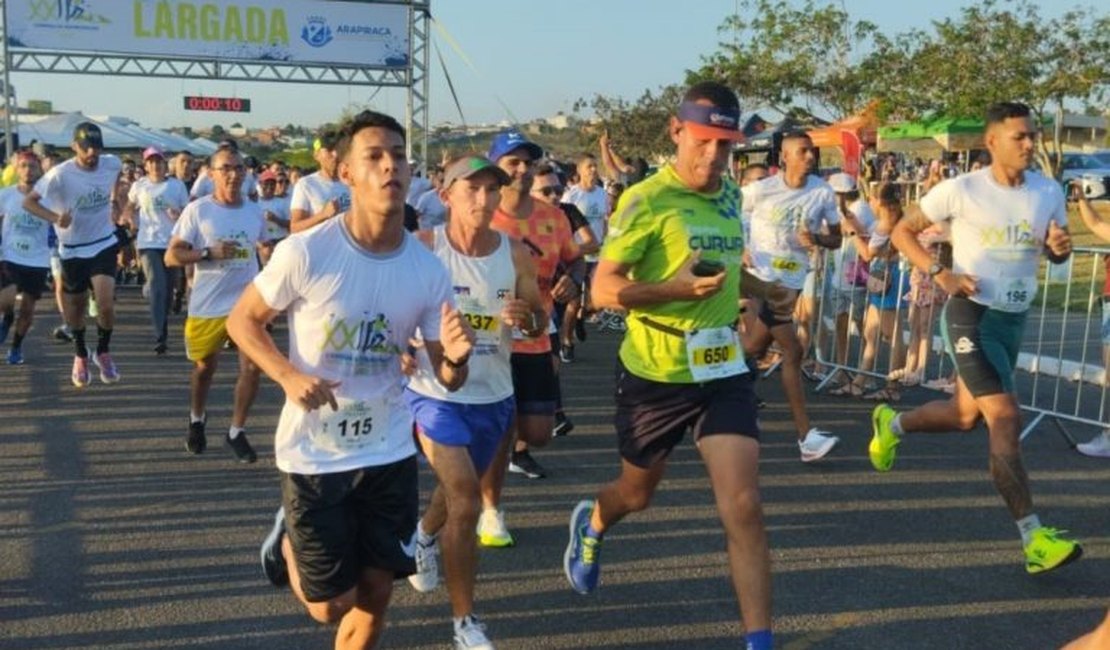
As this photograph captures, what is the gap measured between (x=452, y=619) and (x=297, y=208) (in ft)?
15.8

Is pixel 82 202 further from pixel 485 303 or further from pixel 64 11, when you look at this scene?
pixel 64 11

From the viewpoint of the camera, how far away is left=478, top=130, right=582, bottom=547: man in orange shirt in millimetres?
5543

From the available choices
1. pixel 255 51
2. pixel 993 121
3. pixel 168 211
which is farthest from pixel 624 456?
pixel 255 51

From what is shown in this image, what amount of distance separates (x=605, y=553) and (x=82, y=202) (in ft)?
21.1

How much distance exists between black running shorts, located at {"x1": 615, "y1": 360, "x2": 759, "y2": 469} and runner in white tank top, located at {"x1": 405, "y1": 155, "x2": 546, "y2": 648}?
1.69ft

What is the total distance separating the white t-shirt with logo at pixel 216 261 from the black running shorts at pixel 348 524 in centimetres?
406

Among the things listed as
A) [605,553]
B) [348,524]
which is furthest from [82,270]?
[348,524]

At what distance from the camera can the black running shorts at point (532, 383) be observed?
5543mm

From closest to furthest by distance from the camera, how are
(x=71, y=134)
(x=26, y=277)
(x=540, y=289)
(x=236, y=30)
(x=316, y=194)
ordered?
1. (x=540, y=289)
2. (x=316, y=194)
3. (x=26, y=277)
4. (x=236, y=30)
5. (x=71, y=134)

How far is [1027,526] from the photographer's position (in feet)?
17.5

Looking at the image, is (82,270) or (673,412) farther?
(82,270)

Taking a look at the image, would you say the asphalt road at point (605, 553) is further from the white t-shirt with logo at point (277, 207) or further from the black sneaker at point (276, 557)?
the white t-shirt with logo at point (277, 207)

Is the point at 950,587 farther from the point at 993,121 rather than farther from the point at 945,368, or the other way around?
the point at 945,368

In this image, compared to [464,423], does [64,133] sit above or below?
above
